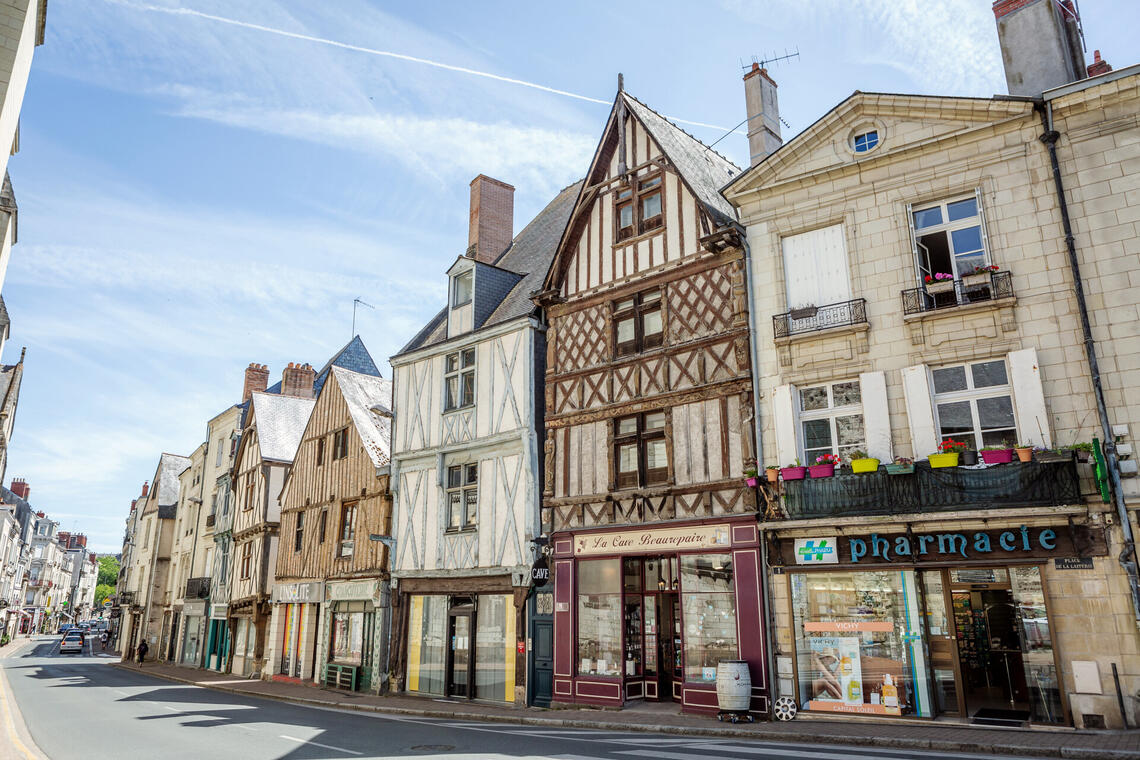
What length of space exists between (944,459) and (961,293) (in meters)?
2.57

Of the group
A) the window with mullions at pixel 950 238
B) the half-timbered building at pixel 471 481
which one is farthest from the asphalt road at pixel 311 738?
the window with mullions at pixel 950 238

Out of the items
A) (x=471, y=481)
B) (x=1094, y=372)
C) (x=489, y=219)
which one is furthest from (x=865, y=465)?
(x=489, y=219)

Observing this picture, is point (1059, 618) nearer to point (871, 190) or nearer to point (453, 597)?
point (871, 190)

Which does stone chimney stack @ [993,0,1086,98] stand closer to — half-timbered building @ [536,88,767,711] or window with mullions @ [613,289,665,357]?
half-timbered building @ [536,88,767,711]

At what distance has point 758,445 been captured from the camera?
12.7 meters

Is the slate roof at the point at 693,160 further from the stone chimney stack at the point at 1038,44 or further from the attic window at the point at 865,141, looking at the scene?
the stone chimney stack at the point at 1038,44

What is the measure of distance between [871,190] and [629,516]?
7008 millimetres

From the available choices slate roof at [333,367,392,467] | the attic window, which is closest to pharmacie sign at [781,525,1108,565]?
the attic window

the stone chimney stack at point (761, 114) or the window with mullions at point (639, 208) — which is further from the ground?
the stone chimney stack at point (761, 114)

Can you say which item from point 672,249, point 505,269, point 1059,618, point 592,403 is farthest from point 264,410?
point 1059,618

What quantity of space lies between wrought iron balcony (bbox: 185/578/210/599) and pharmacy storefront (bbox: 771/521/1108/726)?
26815mm

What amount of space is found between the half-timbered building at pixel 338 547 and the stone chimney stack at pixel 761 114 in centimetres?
1206

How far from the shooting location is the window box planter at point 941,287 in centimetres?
1130

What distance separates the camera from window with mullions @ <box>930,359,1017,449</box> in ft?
35.1
